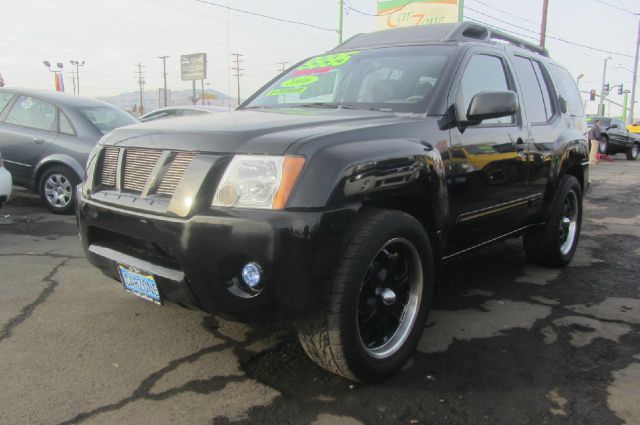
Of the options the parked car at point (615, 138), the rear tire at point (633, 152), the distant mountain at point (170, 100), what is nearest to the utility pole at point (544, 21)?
the parked car at point (615, 138)

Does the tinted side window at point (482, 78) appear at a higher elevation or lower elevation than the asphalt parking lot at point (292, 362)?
higher

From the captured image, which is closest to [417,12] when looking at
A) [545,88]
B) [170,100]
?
[545,88]

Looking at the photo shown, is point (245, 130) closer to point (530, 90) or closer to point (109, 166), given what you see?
point (109, 166)

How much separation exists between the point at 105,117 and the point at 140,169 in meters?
5.18

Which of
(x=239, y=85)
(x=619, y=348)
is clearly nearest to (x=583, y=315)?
(x=619, y=348)

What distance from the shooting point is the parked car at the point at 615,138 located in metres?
21.1

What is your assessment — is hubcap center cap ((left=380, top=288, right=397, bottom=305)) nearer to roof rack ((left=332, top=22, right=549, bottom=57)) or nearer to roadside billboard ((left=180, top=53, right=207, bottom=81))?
roof rack ((left=332, top=22, right=549, bottom=57))

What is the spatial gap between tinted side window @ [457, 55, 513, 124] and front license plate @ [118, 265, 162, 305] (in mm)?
2050

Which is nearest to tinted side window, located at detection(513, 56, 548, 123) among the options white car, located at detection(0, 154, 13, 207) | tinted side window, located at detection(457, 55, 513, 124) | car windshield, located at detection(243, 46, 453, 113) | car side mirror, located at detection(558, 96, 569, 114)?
tinted side window, located at detection(457, 55, 513, 124)

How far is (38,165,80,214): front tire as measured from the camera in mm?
6805

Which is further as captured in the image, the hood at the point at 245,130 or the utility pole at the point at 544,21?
the utility pole at the point at 544,21

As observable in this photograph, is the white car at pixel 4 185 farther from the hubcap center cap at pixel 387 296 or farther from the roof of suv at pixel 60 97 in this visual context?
the hubcap center cap at pixel 387 296

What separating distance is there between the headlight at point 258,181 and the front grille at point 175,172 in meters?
0.24

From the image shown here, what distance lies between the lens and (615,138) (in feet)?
69.3
